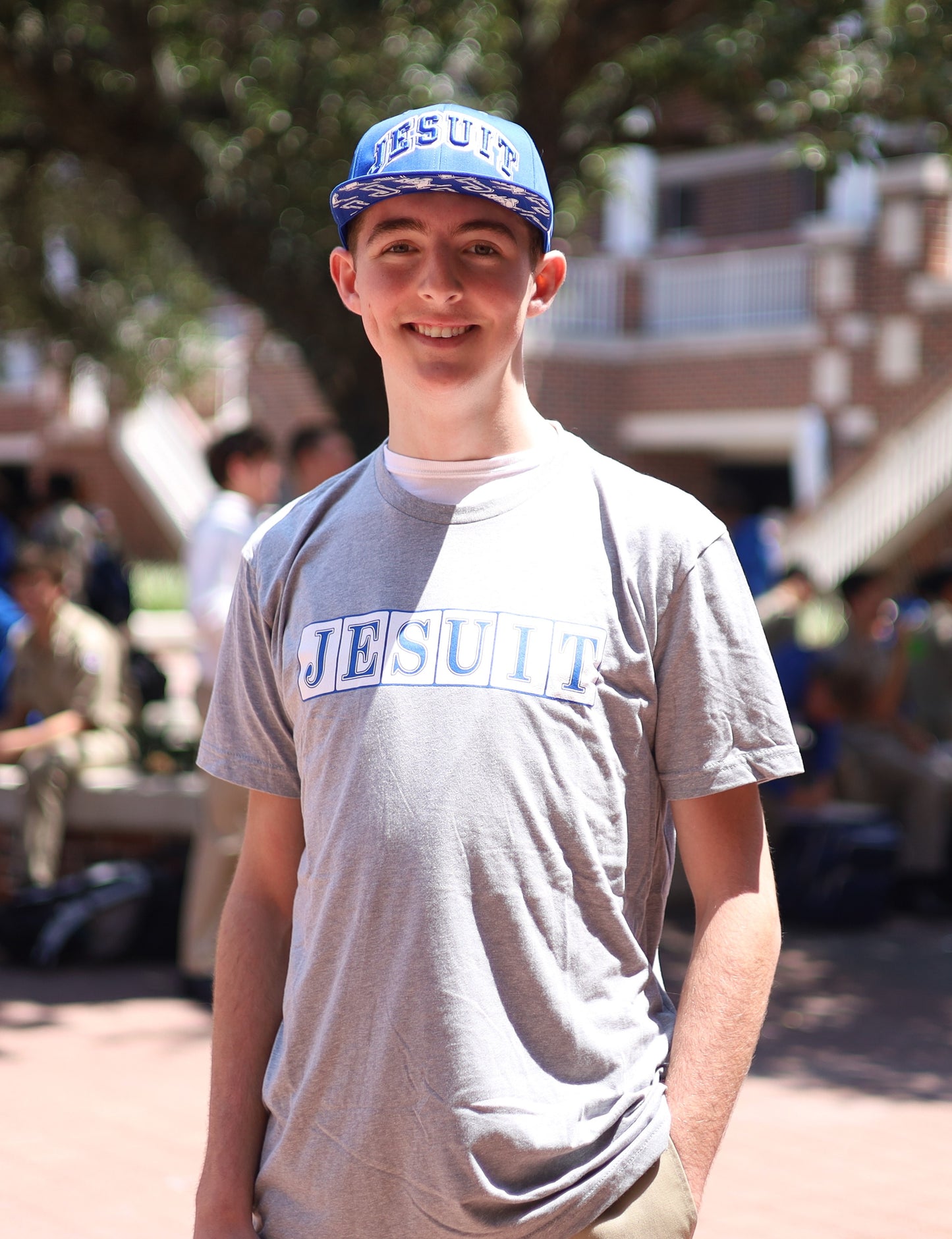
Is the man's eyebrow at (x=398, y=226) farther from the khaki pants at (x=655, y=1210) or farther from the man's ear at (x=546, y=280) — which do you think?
the khaki pants at (x=655, y=1210)

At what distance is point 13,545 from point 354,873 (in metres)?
8.82

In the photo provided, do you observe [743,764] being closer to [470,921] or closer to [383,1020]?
[470,921]

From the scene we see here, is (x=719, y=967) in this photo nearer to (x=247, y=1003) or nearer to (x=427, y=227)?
(x=247, y=1003)

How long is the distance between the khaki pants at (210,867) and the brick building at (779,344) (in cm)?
1067

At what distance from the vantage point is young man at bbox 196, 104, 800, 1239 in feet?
5.99

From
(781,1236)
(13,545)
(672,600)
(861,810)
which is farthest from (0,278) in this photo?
(672,600)

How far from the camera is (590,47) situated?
7.68 meters

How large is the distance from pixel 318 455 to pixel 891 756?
166 inches

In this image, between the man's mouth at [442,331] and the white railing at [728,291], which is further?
the white railing at [728,291]

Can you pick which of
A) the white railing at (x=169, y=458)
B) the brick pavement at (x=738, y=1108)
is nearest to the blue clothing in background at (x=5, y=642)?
the brick pavement at (x=738, y=1108)

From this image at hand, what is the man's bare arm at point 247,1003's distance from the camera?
6.40 ft

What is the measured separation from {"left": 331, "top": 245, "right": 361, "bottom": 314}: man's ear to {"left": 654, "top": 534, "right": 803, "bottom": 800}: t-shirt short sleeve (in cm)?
59

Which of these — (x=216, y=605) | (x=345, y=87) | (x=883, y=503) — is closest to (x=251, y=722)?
(x=216, y=605)

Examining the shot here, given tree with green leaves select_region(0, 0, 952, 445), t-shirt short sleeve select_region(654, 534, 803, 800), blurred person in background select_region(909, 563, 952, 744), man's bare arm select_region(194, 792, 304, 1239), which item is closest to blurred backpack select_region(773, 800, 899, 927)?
blurred person in background select_region(909, 563, 952, 744)
